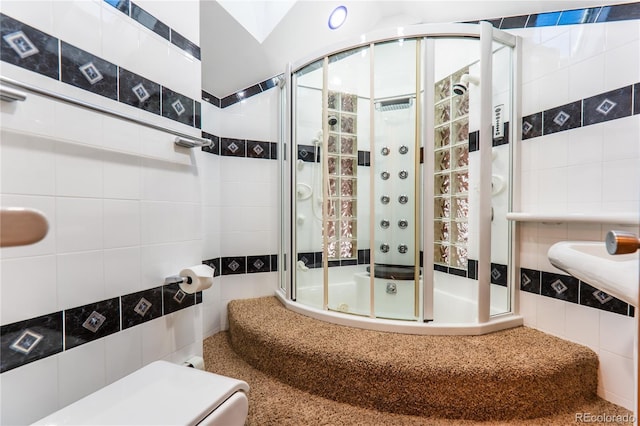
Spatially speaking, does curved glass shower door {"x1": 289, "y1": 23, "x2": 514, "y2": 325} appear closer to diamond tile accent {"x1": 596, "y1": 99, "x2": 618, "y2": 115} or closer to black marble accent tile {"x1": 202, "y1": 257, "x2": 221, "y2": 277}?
diamond tile accent {"x1": 596, "y1": 99, "x2": 618, "y2": 115}

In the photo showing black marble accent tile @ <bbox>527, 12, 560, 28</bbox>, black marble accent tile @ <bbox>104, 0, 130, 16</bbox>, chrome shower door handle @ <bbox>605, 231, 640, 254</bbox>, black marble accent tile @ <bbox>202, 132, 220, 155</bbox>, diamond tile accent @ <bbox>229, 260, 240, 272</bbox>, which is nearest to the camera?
chrome shower door handle @ <bbox>605, 231, 640, 254</bbox>

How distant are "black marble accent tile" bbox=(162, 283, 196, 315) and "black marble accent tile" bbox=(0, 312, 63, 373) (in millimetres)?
376

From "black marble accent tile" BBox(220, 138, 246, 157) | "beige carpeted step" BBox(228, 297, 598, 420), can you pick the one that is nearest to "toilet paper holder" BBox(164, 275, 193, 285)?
"beige carpeted step" BBox(228, 297, 598, 420)

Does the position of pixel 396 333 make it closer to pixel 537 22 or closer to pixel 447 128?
pixel 447 128

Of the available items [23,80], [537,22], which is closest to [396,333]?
[23,80]

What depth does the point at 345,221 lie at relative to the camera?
1983 millimetres

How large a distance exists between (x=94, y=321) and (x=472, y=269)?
1.85m

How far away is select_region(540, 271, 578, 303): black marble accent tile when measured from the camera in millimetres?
1396

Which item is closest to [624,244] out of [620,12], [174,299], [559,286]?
[559,286]

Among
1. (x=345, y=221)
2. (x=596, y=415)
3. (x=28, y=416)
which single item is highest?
(x=345, y=221)

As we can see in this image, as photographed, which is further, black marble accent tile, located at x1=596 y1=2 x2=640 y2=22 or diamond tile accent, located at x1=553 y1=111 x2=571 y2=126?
diamond tile accent, located at x1=553 y1=111 x2=571 y2=126

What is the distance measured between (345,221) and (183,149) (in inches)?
44.3

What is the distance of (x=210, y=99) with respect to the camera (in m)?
2.10

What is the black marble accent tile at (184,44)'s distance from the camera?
124 centimetres
